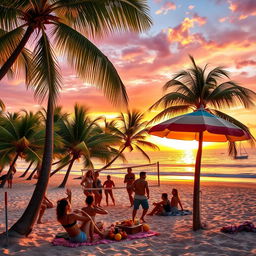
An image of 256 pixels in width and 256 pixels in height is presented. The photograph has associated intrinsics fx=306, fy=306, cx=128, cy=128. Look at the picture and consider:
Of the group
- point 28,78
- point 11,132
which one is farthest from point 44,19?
point 11,132

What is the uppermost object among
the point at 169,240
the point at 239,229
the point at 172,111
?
the point at 172,111

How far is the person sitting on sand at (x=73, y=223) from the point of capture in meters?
5.92

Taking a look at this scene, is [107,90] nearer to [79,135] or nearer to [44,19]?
[44,19]

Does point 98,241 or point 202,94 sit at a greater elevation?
point 202,94

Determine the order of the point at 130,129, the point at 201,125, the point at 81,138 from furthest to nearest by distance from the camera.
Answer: the point at 130,129, the point at 81,138, the point at 201,125

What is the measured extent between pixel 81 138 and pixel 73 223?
13263 mm

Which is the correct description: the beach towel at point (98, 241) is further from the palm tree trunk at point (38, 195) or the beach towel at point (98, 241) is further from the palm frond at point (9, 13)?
the palm frond at point (9, 13)

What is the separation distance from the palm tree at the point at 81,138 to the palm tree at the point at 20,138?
174 centimetres

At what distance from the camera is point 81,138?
19.1 metres

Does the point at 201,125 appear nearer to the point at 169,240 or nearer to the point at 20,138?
the point at 169,240

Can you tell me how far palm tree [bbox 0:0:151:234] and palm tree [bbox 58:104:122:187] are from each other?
11781 millimetres

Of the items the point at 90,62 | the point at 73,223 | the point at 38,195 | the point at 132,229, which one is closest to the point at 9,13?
the point at 90,62

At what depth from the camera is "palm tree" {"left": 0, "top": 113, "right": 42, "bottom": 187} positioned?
56.9 feet

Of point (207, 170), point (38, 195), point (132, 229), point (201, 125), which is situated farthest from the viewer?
point (207, 170)
